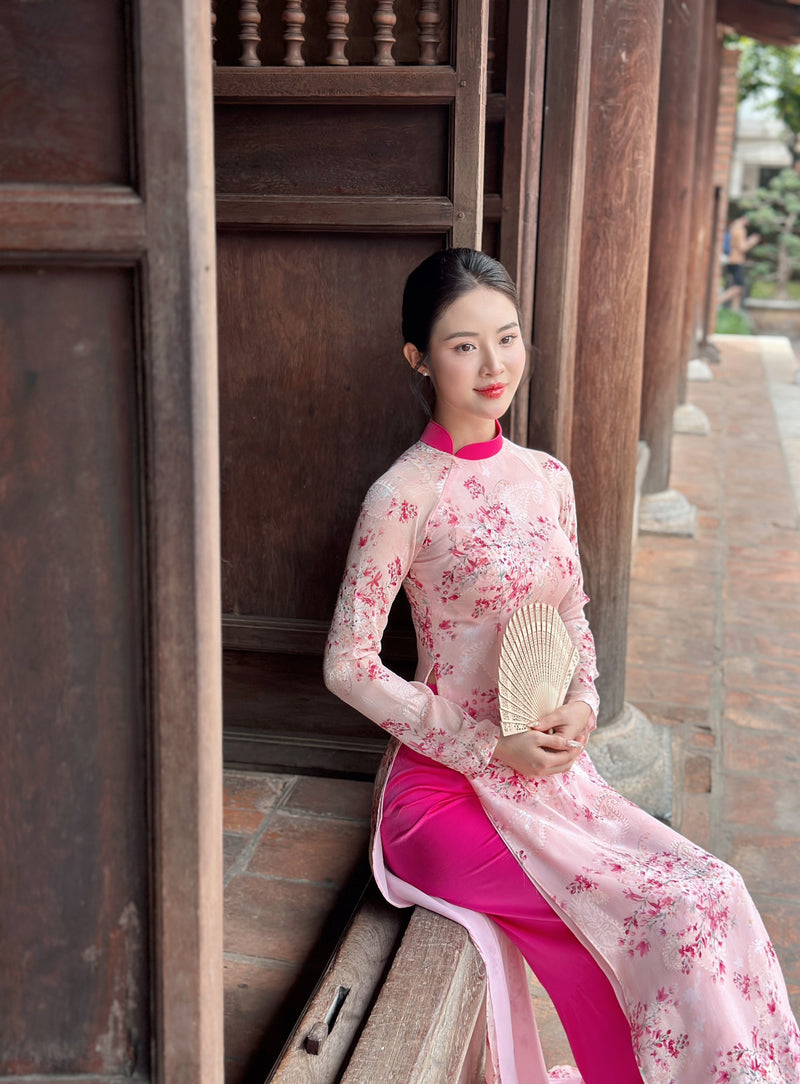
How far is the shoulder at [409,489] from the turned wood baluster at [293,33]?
900 millimetres

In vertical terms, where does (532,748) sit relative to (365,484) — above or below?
below

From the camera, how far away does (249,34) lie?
7.59 feet

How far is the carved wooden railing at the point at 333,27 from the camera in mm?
2209

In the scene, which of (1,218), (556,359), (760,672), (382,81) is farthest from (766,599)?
(1,218)

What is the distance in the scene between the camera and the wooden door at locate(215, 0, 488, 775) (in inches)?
89.2

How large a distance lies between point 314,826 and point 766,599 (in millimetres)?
3161

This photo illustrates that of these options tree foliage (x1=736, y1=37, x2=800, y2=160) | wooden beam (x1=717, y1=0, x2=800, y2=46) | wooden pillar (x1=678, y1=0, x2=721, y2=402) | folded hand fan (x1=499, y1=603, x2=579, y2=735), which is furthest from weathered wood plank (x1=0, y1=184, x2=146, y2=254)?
tree foliage (x1=736, y1=37, x2=800, y2=160)

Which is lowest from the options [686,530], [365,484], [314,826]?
[686,530]

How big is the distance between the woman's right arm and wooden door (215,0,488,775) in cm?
58

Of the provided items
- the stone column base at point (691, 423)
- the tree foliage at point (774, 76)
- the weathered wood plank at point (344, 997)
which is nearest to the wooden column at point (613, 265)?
the weathered wood plank at point (344, 997)

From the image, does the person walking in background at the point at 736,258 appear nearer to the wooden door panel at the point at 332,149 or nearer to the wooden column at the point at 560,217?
the wooden column at the point at 560,217

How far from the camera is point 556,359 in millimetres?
2885

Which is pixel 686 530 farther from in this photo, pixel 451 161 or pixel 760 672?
pixel 451 161

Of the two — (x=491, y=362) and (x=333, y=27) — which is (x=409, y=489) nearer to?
(x=491, y=362)
